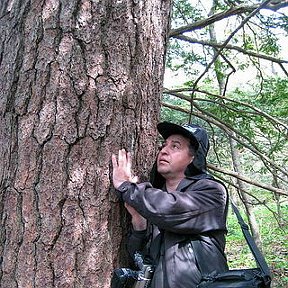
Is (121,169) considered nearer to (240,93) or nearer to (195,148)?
(195,148)

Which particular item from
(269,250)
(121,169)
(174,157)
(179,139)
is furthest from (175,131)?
(269,250)

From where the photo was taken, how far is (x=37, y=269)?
1953 millimetres

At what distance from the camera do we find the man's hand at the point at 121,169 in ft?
6.77

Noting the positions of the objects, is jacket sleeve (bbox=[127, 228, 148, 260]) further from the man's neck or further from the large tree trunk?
the man's neck

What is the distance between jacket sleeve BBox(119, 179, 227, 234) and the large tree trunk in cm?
13

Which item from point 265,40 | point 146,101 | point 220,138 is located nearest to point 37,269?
point 146,101

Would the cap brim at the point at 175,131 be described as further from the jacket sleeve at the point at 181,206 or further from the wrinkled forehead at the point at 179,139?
the jacket sleeve at the point at 181,206

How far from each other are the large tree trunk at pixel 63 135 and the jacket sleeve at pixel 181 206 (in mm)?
126

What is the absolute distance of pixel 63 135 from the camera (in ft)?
6.51

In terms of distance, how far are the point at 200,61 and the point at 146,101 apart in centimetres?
429

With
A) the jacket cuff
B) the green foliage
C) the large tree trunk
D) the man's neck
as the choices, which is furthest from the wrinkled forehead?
Result: the green foliage

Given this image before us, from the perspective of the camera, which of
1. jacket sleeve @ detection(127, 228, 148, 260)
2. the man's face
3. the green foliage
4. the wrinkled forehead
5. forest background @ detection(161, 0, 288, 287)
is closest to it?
jacket sleeve @ detection(127, 228, 148, 260)

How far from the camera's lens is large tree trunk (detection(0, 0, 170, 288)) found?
1.97m

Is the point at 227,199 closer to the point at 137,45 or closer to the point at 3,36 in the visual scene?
the point at 137,45
